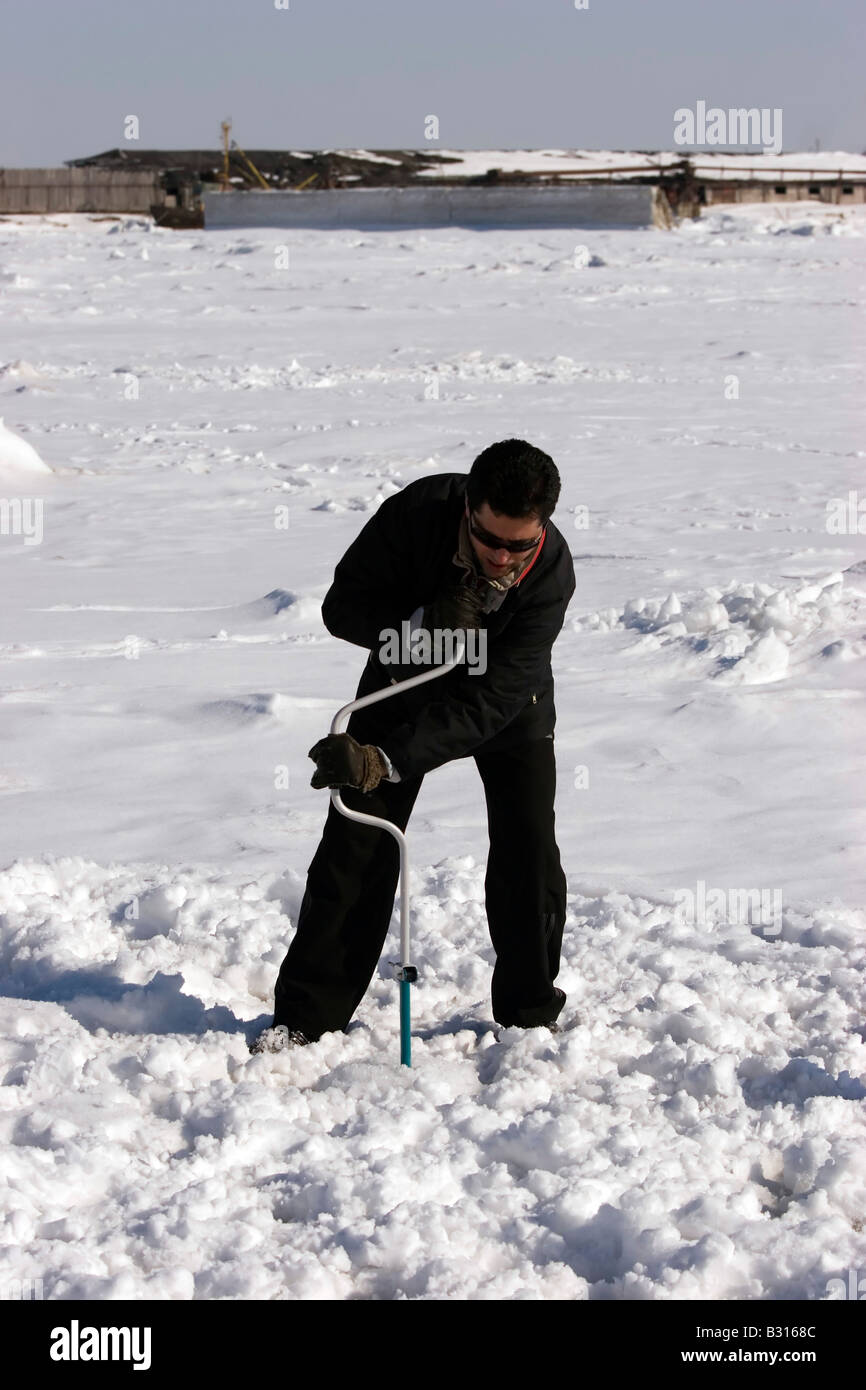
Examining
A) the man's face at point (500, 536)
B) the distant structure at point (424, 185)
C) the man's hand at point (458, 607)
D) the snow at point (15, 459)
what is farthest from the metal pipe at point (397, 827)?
the distant structure at point (424, 185)

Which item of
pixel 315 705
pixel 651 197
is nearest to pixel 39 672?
pixel 315 705

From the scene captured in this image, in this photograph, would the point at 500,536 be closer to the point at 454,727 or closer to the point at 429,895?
the point at 454,727

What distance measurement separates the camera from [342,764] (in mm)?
3273

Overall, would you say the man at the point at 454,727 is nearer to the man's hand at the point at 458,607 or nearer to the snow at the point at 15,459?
the man's hand at the point at 458,607

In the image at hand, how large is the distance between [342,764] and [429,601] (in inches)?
18.3

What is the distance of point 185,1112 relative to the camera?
11.5 ft

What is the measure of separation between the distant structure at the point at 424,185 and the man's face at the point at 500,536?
97.1 ft

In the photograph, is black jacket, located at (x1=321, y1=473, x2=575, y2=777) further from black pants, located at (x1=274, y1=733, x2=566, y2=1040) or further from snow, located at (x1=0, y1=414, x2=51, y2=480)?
snow, located at (x1=0, y1=414, x2=51, y2=480)

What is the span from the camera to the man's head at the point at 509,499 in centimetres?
310

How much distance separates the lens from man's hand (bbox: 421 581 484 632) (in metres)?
3.29

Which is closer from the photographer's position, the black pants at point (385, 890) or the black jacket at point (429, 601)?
the black jacket at point (429, 601)

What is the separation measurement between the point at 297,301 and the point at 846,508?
13.8 m
